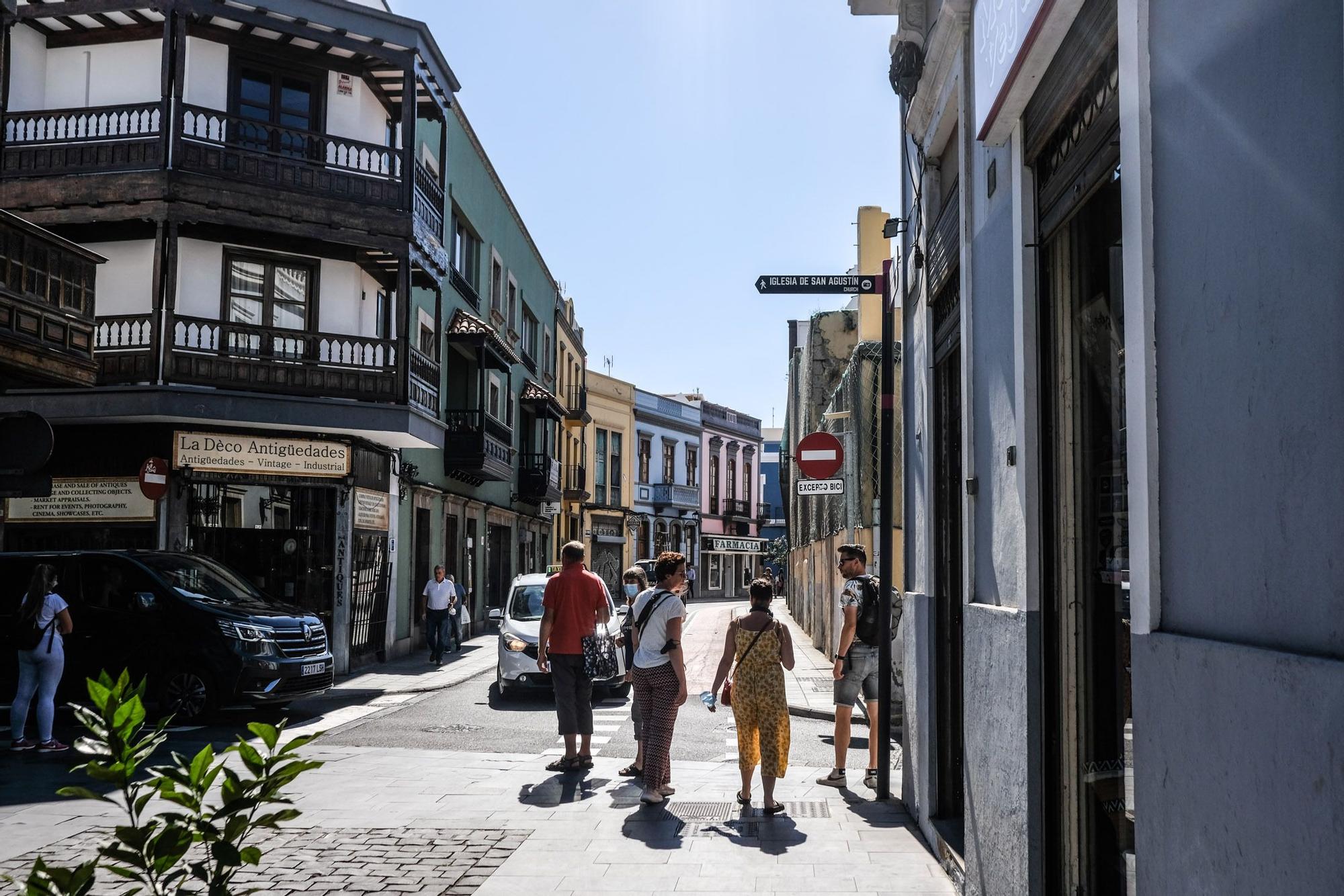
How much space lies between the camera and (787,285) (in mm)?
9469

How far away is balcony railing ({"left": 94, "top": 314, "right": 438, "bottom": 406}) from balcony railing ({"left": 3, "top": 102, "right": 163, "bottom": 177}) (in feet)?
7.73

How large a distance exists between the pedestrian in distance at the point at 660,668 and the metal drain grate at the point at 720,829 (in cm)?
74

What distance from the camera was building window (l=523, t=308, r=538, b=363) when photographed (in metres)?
36.9

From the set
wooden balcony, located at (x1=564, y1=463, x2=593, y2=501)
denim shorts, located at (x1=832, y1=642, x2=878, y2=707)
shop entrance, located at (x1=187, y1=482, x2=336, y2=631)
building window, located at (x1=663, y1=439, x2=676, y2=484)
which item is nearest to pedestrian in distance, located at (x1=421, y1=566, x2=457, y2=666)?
shop entrance, located at (x1=187, y1=482, x2=336, y2=631)

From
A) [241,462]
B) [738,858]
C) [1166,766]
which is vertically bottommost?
[738,858]

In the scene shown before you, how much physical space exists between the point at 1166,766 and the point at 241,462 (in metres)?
17.6

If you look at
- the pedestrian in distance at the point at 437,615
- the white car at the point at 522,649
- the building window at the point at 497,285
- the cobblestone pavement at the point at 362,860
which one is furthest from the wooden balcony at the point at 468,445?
the cobblestone pavement at the point at 362,860

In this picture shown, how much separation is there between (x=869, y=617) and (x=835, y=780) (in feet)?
4.16

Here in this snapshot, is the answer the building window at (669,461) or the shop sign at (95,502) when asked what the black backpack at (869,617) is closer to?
the shop sign at (95,502)

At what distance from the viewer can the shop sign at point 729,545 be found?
6388cm

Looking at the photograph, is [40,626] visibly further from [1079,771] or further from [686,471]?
[686,471]

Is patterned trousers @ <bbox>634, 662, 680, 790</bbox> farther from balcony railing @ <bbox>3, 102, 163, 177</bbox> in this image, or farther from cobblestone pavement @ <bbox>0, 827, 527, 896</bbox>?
balcony railing @ <bbox>3, 102, 163, 177</bbox>

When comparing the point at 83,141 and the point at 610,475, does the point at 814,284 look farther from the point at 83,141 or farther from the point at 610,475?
the point at 610,475

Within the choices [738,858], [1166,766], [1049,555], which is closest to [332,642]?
[738,858]
